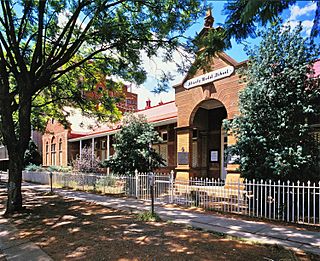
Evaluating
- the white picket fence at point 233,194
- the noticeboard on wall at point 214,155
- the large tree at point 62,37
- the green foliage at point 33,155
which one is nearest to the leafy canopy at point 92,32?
the large tree at point 62,37

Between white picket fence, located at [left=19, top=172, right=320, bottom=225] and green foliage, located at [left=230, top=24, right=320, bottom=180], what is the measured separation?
18.5 inches

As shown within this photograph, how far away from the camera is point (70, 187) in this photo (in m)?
15.5

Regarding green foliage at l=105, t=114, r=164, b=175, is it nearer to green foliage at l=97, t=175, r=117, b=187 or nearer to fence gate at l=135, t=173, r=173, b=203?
green foliage at l=97, t=175, r=117, b=187

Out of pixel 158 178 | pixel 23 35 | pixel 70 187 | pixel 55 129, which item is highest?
pixel 23 35

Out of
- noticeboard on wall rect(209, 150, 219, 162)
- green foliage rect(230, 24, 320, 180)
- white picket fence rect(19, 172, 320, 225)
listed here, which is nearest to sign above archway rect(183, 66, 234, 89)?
green foliage rect(230, 24, 320, 180)

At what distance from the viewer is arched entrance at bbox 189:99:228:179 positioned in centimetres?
1523

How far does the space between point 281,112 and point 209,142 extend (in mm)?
8649

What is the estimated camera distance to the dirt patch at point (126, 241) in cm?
448

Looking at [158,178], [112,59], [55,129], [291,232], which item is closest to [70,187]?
[158,178]

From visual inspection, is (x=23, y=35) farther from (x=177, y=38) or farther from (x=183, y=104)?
(x=183, y=104)

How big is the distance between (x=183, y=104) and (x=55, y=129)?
20590 millimetres

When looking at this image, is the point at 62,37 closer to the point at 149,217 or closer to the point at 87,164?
the point at 149,217

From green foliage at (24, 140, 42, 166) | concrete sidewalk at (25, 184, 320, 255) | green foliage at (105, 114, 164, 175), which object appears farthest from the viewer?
green foliage at (24, 140, 42, 166)

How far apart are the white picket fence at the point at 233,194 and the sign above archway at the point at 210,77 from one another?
197 inches
